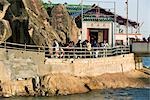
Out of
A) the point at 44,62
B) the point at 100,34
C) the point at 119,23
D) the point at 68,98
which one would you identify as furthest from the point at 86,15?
the point at 68,98

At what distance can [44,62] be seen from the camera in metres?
35.9

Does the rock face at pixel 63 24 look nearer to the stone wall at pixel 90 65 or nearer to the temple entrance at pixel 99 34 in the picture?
the temple entrance at pixel 99 34

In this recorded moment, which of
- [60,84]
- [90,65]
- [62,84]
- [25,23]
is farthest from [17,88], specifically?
[90,65]

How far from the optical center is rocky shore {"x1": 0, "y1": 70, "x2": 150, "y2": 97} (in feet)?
107

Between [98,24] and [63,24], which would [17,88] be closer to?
[63,24]

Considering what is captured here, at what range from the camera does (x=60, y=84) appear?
113 ft

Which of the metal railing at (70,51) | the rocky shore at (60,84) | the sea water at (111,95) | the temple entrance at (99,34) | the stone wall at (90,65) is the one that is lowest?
the sea water at (111,95)

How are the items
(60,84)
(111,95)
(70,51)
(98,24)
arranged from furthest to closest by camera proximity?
(98,24)
(70,51)
(111,95)
(60,84)

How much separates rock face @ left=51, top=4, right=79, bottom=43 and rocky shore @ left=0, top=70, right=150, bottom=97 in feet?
30.3

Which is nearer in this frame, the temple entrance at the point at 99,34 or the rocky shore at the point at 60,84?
the rocky shore at the point at 60,84

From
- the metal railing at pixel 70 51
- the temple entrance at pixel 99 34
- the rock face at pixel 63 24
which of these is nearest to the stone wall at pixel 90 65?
the metal railing at pixel 70 51

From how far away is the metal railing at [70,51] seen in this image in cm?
3600

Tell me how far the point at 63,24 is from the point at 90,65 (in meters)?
10.6

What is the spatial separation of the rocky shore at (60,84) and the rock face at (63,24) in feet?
30.3
